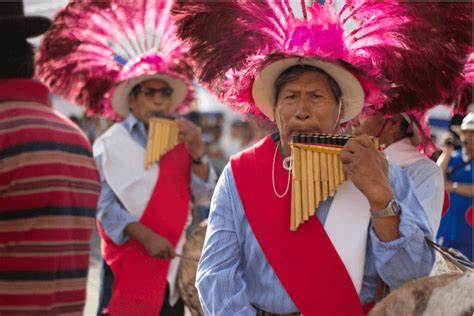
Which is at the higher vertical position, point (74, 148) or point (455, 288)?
point (74, 148)

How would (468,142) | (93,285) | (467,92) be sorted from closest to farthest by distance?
(467,92) < (468,142) < (93,285)

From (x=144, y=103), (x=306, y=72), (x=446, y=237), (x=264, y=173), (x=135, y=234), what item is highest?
(x=306, y=72)

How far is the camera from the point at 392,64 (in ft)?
10.9

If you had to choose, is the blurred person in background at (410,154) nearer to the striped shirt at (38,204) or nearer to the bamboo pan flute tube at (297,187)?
the bamboo pan flute tube at (297,187)

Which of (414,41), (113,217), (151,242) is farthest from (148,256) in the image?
(414,41)

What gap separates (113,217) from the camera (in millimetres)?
5227

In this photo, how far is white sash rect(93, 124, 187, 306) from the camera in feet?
17.5

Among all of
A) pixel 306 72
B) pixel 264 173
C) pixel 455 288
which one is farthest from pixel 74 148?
pixel 455 288

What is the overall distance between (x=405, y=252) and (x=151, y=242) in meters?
2.61

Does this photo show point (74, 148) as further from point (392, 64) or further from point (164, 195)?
point (164, 195)

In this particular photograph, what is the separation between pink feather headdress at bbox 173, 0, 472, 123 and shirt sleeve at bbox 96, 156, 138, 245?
1932 mm

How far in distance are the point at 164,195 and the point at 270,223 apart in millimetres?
2440

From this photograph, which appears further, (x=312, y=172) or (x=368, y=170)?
(x=312, y=172)

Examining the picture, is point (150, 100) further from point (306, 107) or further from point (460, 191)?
point (460, 191)
